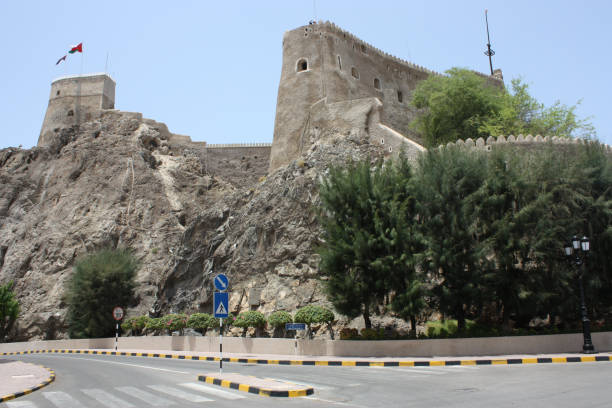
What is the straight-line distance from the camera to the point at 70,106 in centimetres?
5038

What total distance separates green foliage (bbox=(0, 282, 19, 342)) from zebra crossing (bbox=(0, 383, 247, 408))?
30.1 metres

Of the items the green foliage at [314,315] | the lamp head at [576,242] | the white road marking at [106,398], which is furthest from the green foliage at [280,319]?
the lamp head at [576,242]

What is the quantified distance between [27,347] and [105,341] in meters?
8.15

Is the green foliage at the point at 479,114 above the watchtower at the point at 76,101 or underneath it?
underneath

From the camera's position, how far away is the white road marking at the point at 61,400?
27.1 ft

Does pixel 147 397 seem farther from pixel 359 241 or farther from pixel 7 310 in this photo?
pixel 7 310

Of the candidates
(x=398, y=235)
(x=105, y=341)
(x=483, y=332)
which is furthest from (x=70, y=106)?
(x=483, y=332)

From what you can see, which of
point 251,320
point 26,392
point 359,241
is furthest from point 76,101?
point 26,392

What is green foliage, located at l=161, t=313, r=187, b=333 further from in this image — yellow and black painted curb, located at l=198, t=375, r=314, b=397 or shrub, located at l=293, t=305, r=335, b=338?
yellow and black painted curb, located at l=198, t=375, r=314, b=397

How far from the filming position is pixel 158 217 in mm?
40938

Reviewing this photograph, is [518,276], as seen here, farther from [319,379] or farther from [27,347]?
[27,347]

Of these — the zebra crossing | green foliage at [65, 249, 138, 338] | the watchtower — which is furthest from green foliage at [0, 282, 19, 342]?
the zebra crossing

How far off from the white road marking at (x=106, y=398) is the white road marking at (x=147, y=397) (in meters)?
0.33

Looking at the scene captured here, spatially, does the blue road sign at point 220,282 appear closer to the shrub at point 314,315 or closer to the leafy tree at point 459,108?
the shrub at point 314,315
